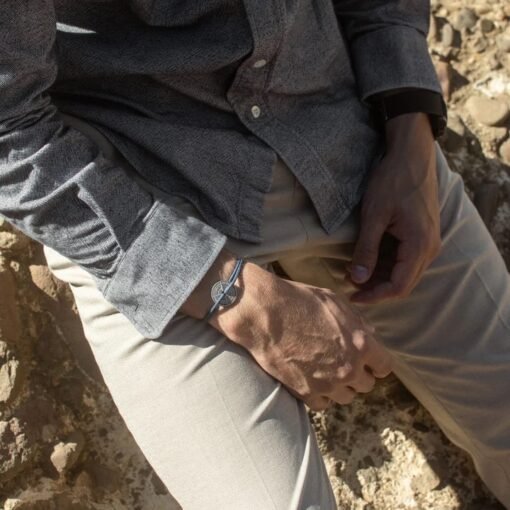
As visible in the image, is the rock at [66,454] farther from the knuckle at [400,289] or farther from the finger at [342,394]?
the knuckle at [400,289]

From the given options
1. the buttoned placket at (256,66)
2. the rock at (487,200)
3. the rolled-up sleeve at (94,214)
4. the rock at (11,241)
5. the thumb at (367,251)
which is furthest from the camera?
the rock at (487,200)

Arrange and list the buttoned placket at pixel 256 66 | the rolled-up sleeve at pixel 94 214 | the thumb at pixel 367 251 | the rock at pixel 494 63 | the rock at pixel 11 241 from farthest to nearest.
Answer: the rock at pixel 494 63, the rock at pixel 11 241, the thumb at pixel 367 251, the buttoned placket at pixel 256 66, the rolled-up sleeve at pixel 94 214

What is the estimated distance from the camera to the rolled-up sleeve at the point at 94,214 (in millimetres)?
1259

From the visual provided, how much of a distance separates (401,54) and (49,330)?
95 cm

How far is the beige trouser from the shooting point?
135cm

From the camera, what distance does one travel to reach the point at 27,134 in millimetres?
1257

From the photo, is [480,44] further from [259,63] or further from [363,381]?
[363,381]

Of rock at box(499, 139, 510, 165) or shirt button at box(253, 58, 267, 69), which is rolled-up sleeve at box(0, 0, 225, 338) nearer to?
shirt button at box(253, 58, 267, 69)

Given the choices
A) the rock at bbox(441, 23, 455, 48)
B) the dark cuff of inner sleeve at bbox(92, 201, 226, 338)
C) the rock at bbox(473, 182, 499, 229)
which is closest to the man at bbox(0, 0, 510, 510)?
the dark cuff of inner sleeve at bbox(92, 201, 226, 338)

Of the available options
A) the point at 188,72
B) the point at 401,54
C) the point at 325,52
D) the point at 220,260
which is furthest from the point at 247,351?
the point at 401,54

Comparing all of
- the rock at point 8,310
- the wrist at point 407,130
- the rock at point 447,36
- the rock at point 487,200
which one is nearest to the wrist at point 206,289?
the wrist at point 407,130

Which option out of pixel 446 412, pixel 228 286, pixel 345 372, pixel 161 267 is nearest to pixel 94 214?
pixel 161 267

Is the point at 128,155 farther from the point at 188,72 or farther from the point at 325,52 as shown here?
the point at 325,52

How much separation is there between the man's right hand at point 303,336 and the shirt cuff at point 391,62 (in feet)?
1.60
